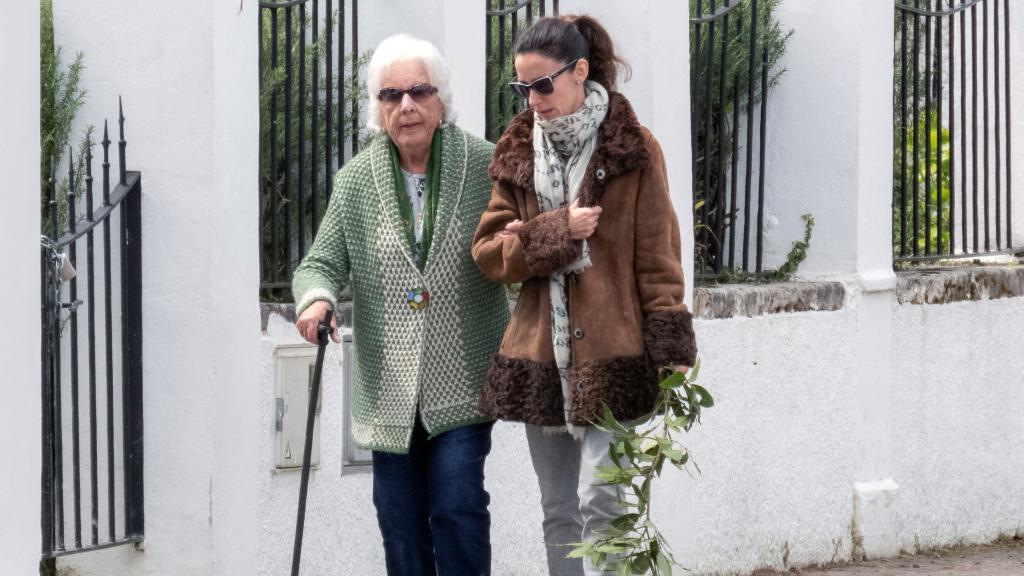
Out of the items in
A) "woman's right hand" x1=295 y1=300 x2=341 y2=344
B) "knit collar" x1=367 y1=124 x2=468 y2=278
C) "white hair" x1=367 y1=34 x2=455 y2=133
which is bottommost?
"woman's right hand" x1=295 y1=300 x2=341 y2=344

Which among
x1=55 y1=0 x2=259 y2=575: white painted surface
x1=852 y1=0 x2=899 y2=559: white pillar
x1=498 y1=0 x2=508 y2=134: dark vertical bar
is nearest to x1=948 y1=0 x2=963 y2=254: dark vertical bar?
x1=852 y1=0 x2=899 y2=559: white pillar

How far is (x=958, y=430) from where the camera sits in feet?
27.0

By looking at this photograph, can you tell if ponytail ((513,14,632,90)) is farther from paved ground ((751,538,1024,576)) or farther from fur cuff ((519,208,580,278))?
paved ground ((751,538,1024,576))

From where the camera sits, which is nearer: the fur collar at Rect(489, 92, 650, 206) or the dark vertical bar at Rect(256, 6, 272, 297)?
the fur collar at Rect(489, 92, 650, 206)

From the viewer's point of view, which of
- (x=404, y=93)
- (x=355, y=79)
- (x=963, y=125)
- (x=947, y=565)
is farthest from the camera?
(x=963, y=125)

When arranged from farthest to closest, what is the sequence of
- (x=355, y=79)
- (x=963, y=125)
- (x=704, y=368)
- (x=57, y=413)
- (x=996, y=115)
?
(x=996, y=115) < (x=963, y=125) < (x=704, y=368) < (x=355, y=79) < (x=57, y=413)

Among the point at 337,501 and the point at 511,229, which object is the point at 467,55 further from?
the point at 511,229

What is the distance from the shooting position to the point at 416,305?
480cm

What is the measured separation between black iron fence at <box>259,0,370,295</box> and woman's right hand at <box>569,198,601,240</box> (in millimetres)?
1912

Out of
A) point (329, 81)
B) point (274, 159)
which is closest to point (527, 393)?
point (274, 159)

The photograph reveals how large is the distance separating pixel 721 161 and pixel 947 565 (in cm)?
215

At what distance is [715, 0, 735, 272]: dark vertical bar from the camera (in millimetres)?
7590

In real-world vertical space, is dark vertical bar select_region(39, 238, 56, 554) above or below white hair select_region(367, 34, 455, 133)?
below

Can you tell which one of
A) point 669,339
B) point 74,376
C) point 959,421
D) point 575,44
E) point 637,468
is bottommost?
Result: point 959,421
